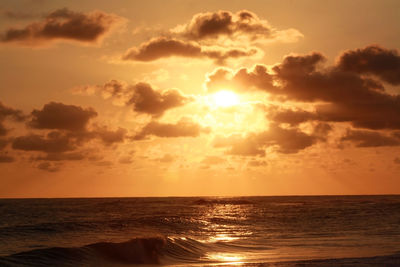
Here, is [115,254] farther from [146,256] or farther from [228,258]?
[228,258]

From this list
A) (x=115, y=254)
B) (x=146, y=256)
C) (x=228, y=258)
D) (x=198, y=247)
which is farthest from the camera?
(x=198, y=247)

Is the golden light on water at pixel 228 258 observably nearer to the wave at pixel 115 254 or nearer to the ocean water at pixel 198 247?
the ocean water at pixel 198 247

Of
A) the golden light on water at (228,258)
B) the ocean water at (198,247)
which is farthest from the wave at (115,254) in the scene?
the golden light on water at (228,258)

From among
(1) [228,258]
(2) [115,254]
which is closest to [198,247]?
(1) [228,258]

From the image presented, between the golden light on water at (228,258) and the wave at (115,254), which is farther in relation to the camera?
the wave at (115,254)

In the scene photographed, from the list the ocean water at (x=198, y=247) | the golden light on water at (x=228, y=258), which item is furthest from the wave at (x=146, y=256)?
the golden light on water at (x=228, y=258)

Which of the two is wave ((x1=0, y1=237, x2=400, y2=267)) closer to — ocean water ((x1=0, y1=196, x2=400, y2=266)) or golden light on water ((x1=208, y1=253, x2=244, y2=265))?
ocean water ((x1=0, y1=196, x2=400, y2=266))

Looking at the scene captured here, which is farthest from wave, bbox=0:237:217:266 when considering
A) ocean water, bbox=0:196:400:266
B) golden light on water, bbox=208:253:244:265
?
golden light on water, bbox=208:253:244:265

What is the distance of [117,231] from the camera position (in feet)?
160

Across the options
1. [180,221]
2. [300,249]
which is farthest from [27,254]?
[180,221]

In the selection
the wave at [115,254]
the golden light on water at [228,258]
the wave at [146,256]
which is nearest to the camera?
the wave at [146,256]

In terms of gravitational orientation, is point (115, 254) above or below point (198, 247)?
above

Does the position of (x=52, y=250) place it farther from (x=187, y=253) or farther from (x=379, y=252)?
(x=379, y=252)

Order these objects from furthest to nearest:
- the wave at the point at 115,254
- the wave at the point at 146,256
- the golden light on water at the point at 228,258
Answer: the wave at the point at 115,254, the golden light on water at the point at 228,258, the wave at the point at 146,256
